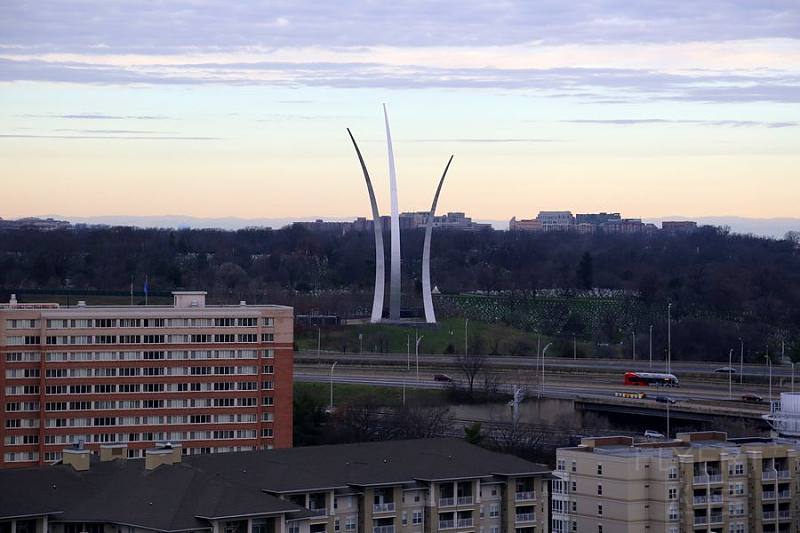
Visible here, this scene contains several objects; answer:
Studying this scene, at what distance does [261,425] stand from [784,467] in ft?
66.8

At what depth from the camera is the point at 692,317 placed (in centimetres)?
11088

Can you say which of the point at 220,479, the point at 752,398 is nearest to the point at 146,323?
the point at 220,479

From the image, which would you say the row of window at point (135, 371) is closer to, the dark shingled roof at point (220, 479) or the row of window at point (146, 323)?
the row of window at point (146, 323)

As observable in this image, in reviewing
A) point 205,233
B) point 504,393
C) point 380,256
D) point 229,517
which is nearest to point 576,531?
point 229,517

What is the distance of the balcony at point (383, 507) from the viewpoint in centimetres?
3784

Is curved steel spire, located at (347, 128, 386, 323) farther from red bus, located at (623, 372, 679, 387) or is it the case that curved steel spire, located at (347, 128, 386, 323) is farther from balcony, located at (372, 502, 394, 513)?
balcony, located at (372, 502, 394, 513)

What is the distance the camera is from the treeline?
114 m

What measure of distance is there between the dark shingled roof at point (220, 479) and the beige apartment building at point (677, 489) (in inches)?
83.5

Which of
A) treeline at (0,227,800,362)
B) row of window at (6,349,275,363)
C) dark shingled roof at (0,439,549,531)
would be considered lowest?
dark shingled roof at (0,439,549,531)

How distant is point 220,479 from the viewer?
35.5m

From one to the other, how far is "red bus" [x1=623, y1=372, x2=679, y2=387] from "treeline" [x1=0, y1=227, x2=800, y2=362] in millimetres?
18691

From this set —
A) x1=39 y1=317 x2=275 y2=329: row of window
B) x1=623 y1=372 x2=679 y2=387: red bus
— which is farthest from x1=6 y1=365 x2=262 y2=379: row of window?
x1=623 y1=372 x2=679 y2=387: red bus

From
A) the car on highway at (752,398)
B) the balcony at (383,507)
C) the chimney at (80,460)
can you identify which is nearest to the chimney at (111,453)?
the chimney at (80,460)

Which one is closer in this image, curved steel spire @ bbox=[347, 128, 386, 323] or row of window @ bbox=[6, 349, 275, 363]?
row of window @ bbox=[6, 349, 275, 363]
